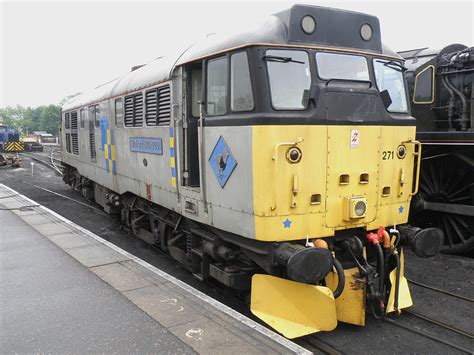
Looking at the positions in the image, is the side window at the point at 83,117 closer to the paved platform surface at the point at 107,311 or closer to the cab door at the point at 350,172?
the paved platform surface at the point at 107,311

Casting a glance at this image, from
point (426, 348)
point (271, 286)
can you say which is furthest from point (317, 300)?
point (426, 348)

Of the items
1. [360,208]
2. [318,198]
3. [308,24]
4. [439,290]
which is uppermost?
[308,24]

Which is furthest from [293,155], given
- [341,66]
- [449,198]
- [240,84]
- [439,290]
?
[449,198]

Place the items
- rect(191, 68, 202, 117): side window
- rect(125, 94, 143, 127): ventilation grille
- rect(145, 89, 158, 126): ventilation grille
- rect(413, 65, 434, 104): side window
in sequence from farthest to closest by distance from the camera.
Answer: rect(413, 65, 434, 104): side window < rect(125, 94, 143, 127): ventilation grille < rect(145, 89, 158, 126): ventilation grille < rect(191, 68, 202, 117): side window

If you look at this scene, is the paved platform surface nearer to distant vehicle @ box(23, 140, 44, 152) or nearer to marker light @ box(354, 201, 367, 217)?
marker light @ box(354, 201, 367, 217)

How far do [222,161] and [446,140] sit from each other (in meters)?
4.83

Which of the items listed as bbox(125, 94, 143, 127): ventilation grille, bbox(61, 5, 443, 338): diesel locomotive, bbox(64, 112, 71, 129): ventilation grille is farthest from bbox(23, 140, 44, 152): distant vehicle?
bbox(61, 5, 443, 338): diesel locomotive

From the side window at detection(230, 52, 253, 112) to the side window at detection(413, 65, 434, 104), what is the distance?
18.1 ft

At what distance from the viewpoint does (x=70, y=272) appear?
5.80 m

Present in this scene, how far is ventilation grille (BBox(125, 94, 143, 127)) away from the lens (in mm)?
7129

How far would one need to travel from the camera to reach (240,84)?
460cm

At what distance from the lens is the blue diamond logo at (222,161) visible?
185 inches

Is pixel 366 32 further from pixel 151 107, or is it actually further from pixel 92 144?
pixel 92 144

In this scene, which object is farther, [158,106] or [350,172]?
[158,106]
